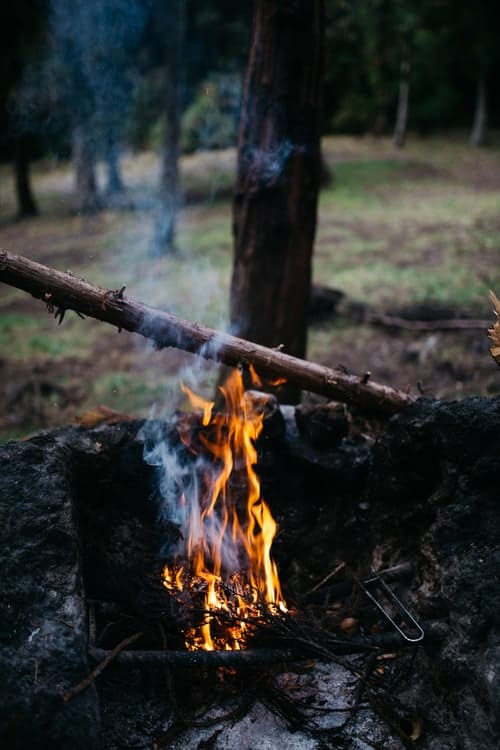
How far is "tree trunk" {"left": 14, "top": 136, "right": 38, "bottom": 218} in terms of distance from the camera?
18891 millimetres

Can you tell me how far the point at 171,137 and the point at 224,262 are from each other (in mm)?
3429

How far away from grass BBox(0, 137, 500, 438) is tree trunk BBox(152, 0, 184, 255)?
38cm

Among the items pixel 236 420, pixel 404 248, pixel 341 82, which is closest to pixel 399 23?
pixel 341 82

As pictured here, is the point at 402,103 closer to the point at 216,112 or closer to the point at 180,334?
the point at 216,112

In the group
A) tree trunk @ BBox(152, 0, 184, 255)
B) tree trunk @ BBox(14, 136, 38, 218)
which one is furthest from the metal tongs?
tree trunk @ BBox(14, 136, 38, 218)

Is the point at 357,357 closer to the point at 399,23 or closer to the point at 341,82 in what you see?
the point at 399,23

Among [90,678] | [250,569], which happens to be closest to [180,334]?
[250,569]

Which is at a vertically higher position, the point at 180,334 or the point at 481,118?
the point at 481,118

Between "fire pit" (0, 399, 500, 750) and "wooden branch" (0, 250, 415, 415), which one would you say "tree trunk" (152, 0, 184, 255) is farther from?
"fire pit" (0, 399, 500, 750)

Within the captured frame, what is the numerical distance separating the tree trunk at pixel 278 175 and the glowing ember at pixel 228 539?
5.00ft

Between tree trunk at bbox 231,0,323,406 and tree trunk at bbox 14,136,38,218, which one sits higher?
tree trunk at bbox 231,0,323,406

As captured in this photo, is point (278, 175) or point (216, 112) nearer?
point (278, 175)

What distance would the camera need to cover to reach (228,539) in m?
3.57

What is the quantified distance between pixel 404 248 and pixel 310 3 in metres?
9.18
